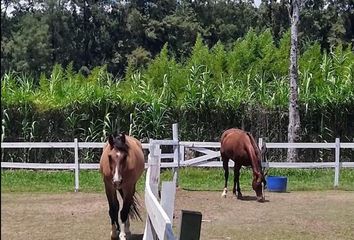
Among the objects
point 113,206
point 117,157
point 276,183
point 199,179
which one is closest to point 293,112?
point 199,179

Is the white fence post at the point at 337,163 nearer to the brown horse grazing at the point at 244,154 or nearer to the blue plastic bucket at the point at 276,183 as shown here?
the blue plastic bucket at the point at 276,183

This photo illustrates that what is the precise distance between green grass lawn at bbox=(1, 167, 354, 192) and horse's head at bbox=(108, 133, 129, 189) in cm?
597

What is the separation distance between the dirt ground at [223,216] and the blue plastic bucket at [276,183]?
0.99ft

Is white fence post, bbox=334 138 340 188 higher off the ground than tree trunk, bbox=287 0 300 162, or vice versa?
tree trunk, bbox=287 0 300 162

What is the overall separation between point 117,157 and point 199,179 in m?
8.75

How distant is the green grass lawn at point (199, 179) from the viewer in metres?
14.8

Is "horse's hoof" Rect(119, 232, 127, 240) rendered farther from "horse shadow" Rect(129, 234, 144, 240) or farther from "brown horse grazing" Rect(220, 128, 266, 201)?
"brown horse grazing" Rect(220, 128, 266, 201)

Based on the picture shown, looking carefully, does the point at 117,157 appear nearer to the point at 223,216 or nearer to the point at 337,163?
the point at 223,216

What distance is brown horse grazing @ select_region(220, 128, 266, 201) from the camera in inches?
483

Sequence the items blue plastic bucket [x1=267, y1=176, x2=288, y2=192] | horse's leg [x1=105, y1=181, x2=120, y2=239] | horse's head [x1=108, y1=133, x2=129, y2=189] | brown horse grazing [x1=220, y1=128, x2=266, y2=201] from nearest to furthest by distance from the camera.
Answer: horse's head [x1=108, y1=133, x2=129, y2=189] < horse's leg [x1=105, y1=181, x2=120, y2=239] < brown horse grazing [x1=220, y1=128, x2=266, y2=201] < blue plastic bucket [x1=267, y1=176, x2=288, y2=192]

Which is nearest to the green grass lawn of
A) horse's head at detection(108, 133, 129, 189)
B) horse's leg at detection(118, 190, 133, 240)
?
horse's leg at detection(118, 190, 133, 240)

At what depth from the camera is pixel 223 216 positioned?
414 inches

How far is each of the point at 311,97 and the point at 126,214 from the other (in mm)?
12050

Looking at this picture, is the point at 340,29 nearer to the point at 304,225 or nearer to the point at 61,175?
the point at 61,175
